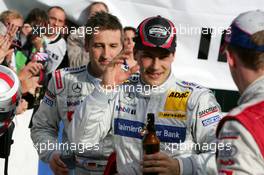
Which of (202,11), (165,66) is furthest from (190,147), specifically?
(202,11)

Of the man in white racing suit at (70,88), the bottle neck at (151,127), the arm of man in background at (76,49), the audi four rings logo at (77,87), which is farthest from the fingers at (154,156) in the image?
the arm of man in background at (76,49)

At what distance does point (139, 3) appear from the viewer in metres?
7.79

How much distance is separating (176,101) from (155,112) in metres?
0.13

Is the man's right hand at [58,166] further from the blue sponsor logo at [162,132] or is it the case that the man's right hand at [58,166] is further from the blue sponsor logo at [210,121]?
the blue sponsor logo at [210,121]

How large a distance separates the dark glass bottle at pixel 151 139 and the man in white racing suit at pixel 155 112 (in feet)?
0.69

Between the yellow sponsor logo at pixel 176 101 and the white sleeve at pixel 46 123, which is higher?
the yellow sponsor logo at pixel 176 101

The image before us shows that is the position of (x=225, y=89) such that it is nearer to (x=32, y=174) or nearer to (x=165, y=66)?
(x=32, y=174)

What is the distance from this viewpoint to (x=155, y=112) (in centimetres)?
366

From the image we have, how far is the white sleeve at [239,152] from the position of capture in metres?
2.41

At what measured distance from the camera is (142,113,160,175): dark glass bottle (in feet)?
10.8

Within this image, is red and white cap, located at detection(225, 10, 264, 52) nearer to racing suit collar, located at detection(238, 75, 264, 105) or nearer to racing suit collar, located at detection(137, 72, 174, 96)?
racing suit collar, located at detection(238, 75, 264, 105)

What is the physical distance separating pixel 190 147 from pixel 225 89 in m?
4.23

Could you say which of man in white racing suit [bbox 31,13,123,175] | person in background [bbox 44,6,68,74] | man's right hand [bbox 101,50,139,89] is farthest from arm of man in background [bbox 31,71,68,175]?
person in background [bbox 44,6,68,74]

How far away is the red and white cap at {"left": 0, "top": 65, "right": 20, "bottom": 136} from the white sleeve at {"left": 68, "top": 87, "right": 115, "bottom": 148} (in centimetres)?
46
